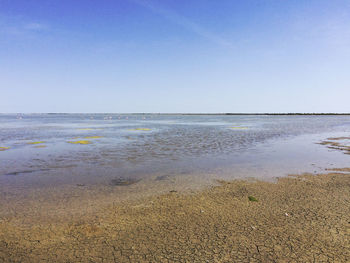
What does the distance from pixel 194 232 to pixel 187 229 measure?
7.9 inches

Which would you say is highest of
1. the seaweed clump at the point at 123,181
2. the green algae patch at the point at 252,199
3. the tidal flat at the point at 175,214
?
the green algae patch at the point at 252,199

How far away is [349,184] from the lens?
832 centimetres

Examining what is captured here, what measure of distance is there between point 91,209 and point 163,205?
6.57ft

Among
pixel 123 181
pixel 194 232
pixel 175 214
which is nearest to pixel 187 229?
pixel 194 232

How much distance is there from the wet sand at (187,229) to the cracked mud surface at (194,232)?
0.02 m

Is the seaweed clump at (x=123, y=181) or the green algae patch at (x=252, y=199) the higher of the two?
the green algae patch at (x=252, y=199)

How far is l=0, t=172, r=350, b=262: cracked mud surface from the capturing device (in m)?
4.13

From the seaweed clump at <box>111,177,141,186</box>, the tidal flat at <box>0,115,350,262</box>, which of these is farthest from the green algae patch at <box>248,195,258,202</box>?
the seaweed clump at <box>111,177,141,186</box>

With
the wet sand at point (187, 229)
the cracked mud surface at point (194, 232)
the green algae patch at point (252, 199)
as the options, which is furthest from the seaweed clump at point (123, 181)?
the green algae patch at point (252, 199)

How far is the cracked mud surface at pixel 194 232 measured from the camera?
4.13 m

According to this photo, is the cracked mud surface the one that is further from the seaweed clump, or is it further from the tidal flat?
the seaweed clump

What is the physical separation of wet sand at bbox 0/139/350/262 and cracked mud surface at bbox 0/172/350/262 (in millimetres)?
18

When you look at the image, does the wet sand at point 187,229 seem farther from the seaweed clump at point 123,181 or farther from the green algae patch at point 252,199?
the seaweed clump at point 123,181

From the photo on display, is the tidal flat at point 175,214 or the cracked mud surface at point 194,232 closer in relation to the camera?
the cracked mud surface at point 194,232
